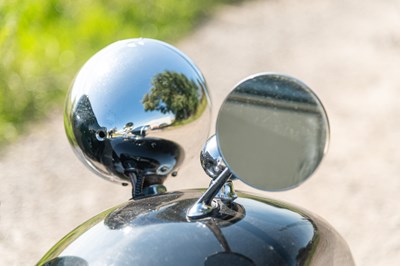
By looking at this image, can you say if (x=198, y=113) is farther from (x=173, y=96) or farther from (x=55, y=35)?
(x=55, y=35)

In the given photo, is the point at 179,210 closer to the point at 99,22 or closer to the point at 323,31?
the point at 99,22

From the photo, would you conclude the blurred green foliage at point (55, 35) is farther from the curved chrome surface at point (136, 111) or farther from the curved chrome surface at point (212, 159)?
the curved chrome surface at point (212, 159)

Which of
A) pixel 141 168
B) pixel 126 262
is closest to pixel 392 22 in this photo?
pixel 141 168

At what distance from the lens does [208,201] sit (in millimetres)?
1977

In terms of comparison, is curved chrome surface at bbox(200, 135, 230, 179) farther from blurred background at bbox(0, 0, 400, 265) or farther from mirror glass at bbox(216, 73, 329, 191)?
blurred background at bbox(0, 0, 400, 265)

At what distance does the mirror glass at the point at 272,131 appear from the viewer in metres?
1.83

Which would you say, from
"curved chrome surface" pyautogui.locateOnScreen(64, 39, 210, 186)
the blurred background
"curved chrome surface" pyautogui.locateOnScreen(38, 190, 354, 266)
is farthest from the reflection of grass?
the blurred background

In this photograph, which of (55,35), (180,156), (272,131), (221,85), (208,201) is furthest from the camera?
(55,35)

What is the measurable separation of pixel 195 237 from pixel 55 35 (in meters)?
6.27

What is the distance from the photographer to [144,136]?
2.38 metres

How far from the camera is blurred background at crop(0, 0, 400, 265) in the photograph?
5.21 meters

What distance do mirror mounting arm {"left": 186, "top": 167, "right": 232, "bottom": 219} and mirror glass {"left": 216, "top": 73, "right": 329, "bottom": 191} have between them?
10cm

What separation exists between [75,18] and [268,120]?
6726 mm

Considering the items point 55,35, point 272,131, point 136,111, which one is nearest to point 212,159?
point 272,131
